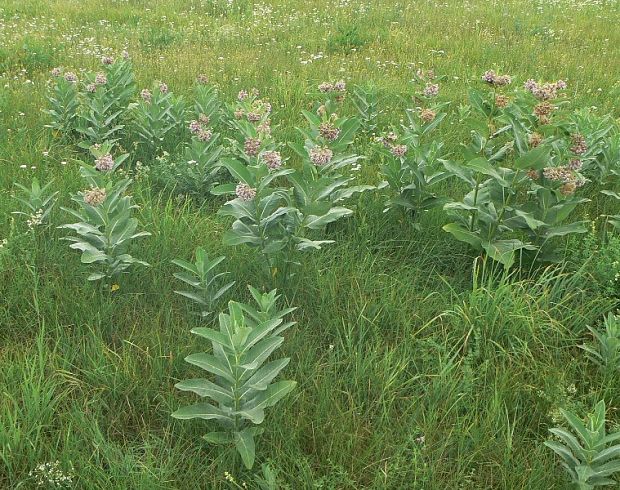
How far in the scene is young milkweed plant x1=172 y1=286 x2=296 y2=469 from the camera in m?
2.30

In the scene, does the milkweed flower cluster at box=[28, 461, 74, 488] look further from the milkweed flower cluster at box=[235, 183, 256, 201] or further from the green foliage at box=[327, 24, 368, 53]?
the green foliage at box=[327, 24, 368, 53]

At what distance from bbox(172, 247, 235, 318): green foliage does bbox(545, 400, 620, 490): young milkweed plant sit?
60.7 inches

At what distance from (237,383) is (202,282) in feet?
2.50

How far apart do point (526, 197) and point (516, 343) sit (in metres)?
1.54

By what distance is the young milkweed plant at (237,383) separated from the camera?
7.55 feet

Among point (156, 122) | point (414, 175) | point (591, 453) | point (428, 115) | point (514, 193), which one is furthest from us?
point (156, 122)

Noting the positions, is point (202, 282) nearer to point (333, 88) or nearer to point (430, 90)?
point (333, 88)

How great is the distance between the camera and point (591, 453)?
7.16 ft

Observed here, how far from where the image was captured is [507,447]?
241 cm

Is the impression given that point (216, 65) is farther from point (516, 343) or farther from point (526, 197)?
point (516, 343)

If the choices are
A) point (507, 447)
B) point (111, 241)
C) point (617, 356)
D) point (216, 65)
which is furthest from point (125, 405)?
point (216, 65)

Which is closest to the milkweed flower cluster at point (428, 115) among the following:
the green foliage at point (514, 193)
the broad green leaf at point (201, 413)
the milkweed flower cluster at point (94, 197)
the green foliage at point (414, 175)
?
the green foliage at point (414, 175)

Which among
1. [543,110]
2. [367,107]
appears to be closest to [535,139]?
[543,110]

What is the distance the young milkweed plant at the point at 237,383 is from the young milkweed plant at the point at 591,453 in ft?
3.31
